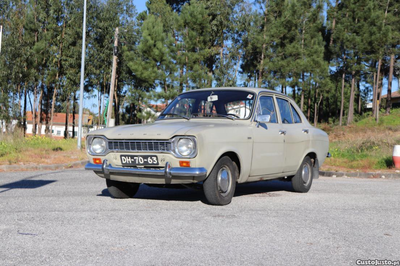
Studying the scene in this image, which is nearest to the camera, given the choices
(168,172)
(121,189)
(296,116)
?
(168,172)

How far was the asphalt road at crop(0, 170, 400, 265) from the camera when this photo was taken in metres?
3.86

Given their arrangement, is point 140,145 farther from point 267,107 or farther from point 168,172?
point 267,107

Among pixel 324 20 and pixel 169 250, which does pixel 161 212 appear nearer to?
pixel 169 250

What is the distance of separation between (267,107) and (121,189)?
2774 mm

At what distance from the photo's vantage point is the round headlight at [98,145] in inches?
260

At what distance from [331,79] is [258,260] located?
158ft

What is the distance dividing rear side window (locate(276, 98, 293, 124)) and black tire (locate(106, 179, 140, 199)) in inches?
113

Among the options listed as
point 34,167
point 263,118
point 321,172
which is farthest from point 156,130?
point 321,172

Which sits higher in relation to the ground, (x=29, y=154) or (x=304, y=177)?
(x=304, y=177)

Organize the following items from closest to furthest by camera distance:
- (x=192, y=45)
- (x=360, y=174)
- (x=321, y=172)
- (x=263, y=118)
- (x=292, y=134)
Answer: (x=263, y=118) → (x=292, y=134) → (x=360, y=174) → (x=321, y=172) → (x=192, y=45)

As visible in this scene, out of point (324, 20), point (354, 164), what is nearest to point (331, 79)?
point (324, 20)

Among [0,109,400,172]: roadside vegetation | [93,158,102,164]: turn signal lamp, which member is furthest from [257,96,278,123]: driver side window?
[0,109,400,172]: roadside vegetation

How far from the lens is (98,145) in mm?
6656

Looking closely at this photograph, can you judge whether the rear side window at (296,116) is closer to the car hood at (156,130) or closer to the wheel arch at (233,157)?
the car hood at (156,130)
